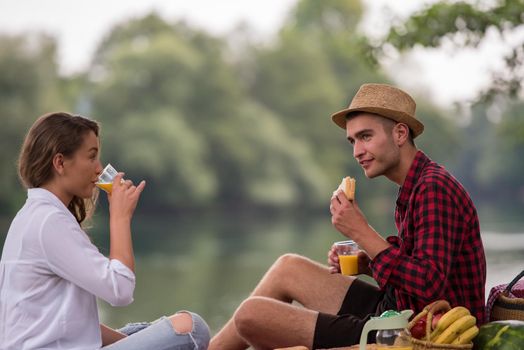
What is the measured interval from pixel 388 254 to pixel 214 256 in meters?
26.1

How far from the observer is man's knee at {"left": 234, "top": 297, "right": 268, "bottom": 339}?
11.7 ft

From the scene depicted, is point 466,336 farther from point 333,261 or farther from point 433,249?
point 333,261

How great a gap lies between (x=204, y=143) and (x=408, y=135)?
41.1 m

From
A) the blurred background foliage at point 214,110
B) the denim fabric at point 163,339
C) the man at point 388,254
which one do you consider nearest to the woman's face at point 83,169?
the denim fabric at point 163,339

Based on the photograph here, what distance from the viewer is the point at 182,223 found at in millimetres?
41844

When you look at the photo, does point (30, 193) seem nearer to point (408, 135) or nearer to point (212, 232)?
point (408, 135)

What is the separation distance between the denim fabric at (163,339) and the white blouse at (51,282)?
183 millimetres

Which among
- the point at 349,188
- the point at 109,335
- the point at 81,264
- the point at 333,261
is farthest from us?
the point at 333,261

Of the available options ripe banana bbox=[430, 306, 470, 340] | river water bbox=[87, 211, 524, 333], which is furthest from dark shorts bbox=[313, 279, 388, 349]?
river water bbox=[87, 211, 524, 333]

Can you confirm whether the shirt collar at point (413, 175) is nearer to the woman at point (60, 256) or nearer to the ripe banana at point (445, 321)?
the ripe banana at point (445, 321)

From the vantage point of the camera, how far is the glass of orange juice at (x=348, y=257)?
366 cm

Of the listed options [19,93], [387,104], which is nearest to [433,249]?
[387,104]

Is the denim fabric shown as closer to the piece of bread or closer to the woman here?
the woman

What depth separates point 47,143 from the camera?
2973 millimetres
